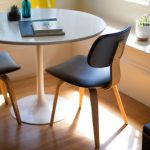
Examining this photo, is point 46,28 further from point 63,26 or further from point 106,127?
point 106,127

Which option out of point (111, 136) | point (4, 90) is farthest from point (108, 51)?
point (4, 90)

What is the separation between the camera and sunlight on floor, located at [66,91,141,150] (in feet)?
6.88

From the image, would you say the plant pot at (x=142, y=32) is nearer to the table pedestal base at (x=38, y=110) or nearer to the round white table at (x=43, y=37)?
the round white table at (x=43, y=37)

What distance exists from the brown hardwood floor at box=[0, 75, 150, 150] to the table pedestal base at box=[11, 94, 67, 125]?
5 centimetres

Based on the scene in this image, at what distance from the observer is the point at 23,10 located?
2.25 m

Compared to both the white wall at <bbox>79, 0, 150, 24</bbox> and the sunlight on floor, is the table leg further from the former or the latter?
the white wall at <bbox>79, 0, 150, 24</bbox>

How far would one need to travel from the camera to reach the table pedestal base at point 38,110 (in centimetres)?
230

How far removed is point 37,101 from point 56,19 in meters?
0.65

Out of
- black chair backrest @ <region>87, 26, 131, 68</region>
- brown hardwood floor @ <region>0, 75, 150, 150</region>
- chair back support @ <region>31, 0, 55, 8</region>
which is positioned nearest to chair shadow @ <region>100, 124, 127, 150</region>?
brown hardwood floor @ <region>0, 75, 150, 150</region>

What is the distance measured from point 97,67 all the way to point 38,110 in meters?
0.74

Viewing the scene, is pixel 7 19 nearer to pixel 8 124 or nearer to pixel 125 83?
pixel 8 124

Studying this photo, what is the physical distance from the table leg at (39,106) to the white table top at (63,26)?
0.83 feet

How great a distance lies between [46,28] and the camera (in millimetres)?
1936

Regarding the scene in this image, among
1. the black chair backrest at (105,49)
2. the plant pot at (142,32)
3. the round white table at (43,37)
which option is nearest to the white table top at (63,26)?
the round white table at (43,37)
